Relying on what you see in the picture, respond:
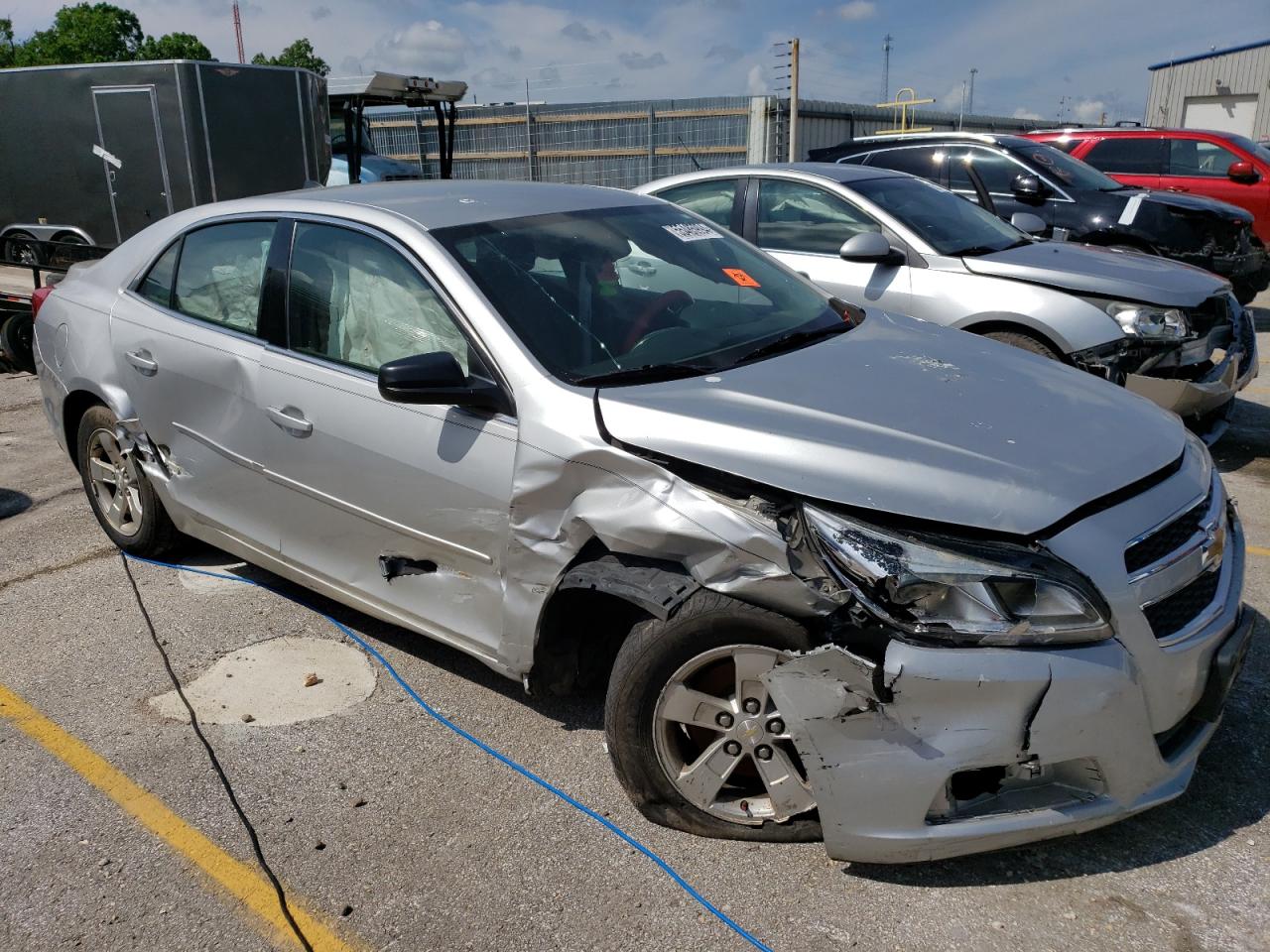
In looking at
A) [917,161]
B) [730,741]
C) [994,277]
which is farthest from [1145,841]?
[917,161]

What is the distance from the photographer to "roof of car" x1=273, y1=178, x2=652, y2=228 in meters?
3.61

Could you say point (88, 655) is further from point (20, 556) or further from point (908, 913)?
point (908, 913)

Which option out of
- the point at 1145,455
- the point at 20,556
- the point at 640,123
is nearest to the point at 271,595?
the point at 20,556

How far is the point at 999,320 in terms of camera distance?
5.75 meters

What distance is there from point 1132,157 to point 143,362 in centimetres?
1175

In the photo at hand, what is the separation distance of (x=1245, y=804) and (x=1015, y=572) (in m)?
1.18

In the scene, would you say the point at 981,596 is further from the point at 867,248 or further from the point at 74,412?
the point at 74,412

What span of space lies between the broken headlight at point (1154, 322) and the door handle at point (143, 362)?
473 centimetres

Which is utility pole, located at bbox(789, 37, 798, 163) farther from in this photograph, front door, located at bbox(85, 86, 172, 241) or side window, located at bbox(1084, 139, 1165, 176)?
front door, located at bbox(85, 86, 172, 241)

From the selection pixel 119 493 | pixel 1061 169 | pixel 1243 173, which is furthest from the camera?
pixel 1243 173

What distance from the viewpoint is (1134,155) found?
1227cm

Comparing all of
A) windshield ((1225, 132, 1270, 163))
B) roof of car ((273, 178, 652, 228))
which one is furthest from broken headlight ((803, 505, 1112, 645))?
windshield ((1225, 132, 1270, 163))

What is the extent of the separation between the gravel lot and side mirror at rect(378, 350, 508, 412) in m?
1.13

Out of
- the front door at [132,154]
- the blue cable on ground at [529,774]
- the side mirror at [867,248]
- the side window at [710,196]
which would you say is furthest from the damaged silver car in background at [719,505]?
the front door at [132,154]
